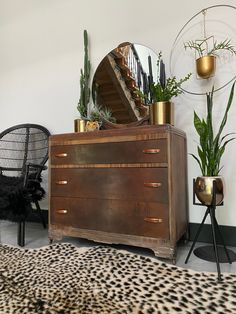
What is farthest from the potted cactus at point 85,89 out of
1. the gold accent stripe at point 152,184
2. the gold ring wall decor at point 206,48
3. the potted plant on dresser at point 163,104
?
the gold accent stripe at point 152,184

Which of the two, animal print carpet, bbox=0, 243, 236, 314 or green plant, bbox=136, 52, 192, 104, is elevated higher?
green plant, bbox=136, 52, 192, 104

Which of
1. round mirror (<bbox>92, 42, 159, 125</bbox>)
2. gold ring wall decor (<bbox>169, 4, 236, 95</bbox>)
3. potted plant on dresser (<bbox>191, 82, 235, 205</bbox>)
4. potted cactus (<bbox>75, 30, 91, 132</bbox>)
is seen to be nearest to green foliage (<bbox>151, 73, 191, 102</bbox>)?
gold ring wall decor (<bbox>169, 4, 236, 95</bbox>)

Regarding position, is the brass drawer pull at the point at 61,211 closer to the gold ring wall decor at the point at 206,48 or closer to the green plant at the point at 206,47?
the gold ring wall decor at the point at 206,48

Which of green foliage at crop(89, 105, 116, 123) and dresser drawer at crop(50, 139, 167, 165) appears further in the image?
green foliage at crop(89, 105, 116, 123)

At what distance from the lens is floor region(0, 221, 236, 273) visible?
1517mm

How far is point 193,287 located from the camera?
1221mm

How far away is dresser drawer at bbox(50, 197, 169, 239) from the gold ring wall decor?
1.07 meters

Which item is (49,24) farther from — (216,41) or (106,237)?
(106,237)

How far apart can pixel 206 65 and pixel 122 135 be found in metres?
0.84

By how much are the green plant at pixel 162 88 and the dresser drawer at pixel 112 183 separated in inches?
23.4

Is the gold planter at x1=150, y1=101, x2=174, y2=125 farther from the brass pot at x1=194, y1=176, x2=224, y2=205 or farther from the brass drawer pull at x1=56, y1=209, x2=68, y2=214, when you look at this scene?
Answer: the brass drawer pull at x1=56, y1=209, x2=68, y2=214

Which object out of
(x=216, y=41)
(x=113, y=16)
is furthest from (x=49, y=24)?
(x=216, y=41)

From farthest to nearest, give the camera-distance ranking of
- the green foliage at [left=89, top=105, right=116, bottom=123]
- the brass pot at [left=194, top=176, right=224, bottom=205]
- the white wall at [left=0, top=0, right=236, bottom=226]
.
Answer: the green foliage at [left=89, top=105, right=116, bottom=123], the white wall at [left=0, top=0, right=236, bottom=226], the brass pot at [left=194, top=176, right=224, bottom=205]

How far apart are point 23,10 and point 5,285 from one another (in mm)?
2925
